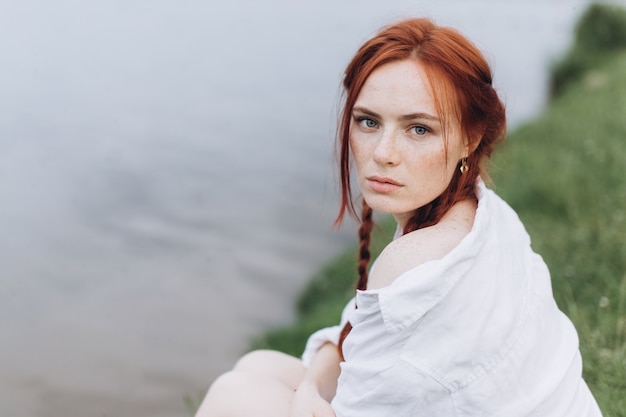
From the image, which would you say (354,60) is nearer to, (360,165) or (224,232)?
(360,165)

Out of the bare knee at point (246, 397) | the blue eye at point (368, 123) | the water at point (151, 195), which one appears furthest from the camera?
the water at point (151, 195)

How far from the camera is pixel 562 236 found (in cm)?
453

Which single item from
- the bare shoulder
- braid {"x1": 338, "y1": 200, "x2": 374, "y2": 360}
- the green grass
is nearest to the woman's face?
the bare shoulder

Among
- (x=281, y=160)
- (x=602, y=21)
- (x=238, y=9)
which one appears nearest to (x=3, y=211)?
(x=281, y=160)

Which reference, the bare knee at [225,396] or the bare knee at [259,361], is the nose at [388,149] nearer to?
the bare knee at [225,396]

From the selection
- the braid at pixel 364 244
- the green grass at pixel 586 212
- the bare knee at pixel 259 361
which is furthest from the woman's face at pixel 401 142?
the green grass at pixel 586 212

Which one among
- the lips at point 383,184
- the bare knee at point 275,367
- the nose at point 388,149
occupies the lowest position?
the bare knee at point 275,367

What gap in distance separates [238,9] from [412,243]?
19.2 m

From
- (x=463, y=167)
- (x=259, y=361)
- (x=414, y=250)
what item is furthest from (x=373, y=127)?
(x=259, y=361)

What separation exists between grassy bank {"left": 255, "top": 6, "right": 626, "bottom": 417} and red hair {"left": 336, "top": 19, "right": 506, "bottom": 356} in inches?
37.6

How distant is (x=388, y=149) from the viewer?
74.1 inches

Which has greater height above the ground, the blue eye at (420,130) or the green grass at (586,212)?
the blue eye at (420,130)

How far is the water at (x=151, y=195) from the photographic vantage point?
5.44 meters

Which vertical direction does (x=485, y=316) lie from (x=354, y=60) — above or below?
below
